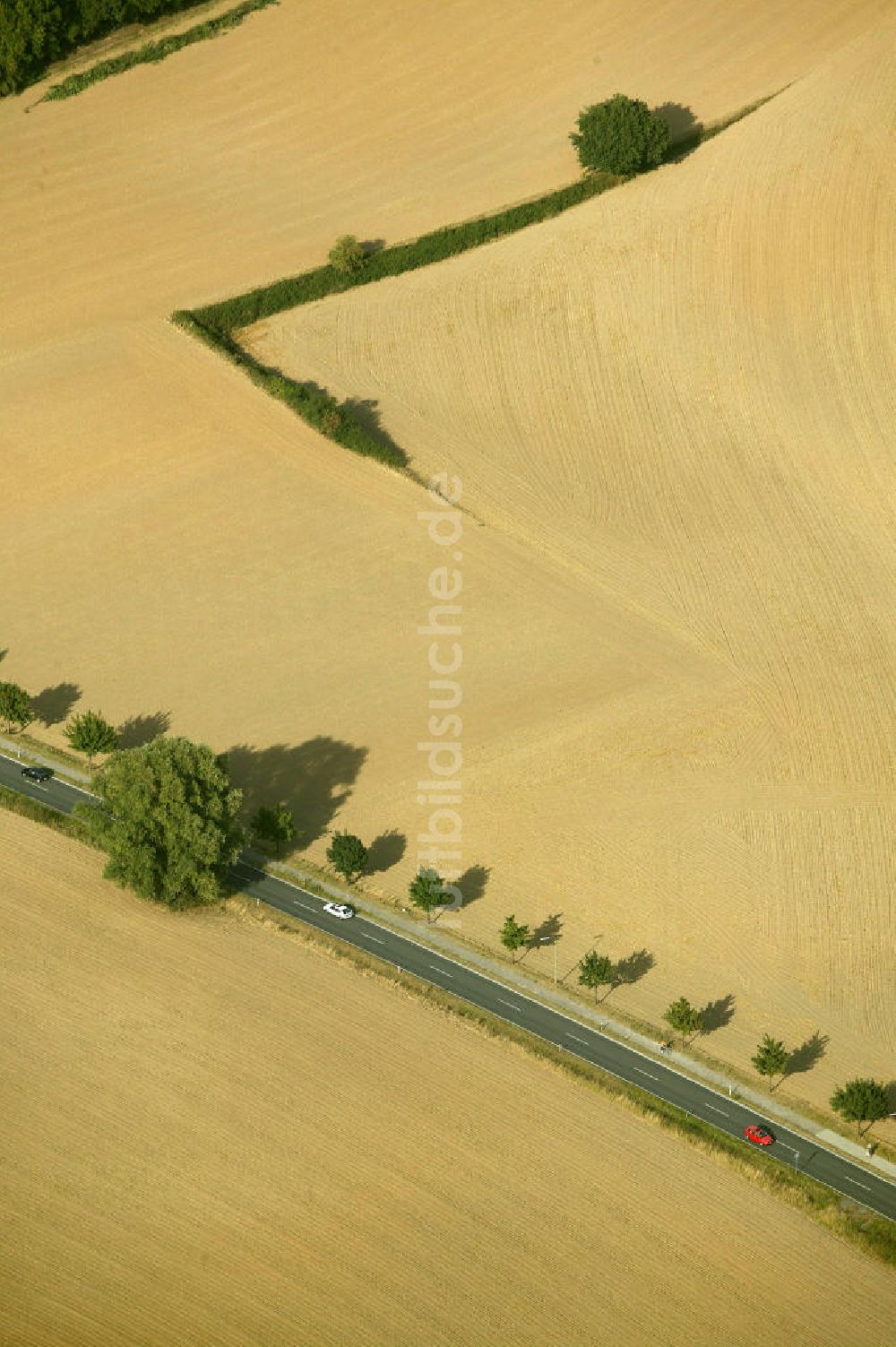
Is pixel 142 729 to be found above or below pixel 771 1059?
above

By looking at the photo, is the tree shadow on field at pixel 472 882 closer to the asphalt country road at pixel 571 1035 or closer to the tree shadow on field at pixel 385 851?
the tree shadow on field at pixel 385 851

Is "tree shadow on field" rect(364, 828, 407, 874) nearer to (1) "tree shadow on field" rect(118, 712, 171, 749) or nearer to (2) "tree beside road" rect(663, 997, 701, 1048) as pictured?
(1) "tree shadow on field" rect(118, 712, 171, 749)

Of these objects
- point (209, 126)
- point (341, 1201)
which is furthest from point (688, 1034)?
point (209, 126)

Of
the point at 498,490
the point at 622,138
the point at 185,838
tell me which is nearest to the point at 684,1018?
the point at 185,838

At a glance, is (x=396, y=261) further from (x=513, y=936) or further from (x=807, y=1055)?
(x=807, y=1055)

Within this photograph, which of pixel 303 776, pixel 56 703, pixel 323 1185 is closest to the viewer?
pixel 323 1185

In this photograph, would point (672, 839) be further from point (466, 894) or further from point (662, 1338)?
point (662, 1338)
